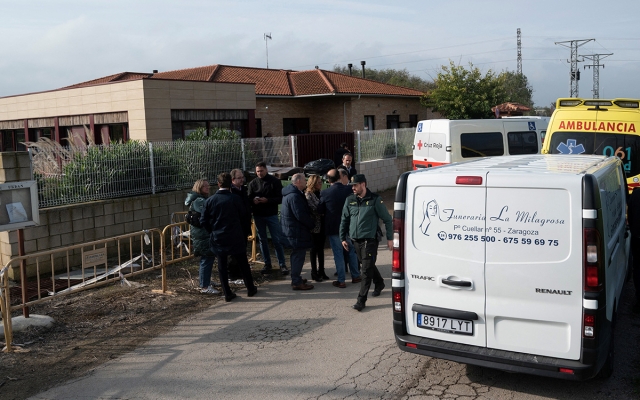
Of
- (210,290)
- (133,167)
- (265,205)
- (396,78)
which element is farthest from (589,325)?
(396,78)

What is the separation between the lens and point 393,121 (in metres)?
32.0

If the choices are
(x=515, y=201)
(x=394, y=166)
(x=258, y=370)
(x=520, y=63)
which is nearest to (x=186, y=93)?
(x=394, y=166)

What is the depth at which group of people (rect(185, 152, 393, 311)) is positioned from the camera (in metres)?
7.37

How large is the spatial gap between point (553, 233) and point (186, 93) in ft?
48.6

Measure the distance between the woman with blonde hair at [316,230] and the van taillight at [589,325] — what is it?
481 centimetres

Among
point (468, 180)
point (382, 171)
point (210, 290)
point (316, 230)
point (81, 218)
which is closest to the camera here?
point (468, 180)

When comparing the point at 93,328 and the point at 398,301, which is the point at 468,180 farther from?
the point at 93,328

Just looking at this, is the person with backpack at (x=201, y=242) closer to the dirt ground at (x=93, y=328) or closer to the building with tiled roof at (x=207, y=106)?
the dirt ground at (x=93, y=328)

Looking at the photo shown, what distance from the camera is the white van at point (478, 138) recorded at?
49.5ft

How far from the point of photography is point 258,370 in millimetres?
5723

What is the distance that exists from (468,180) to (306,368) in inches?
94.9

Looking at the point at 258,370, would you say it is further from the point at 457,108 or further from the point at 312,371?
the point at 457,108

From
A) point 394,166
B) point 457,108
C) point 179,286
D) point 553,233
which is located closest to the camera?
point 553,233

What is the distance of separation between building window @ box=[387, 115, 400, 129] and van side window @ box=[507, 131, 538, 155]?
16247 millimetres
